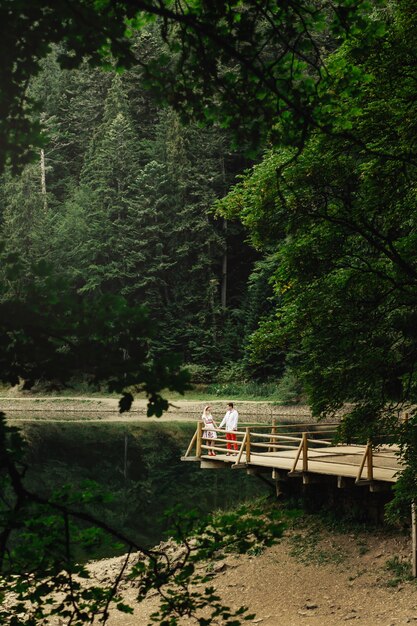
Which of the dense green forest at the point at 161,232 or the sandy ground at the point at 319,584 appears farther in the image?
the dense green forest at the point at 161,232

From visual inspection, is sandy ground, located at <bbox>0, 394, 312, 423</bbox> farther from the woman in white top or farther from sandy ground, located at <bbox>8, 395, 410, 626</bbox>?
sandy ground, located at <bbox>8, 395, 410, 626</bbox>

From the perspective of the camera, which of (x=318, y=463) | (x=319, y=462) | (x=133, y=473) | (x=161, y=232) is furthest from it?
(x=161, y=232)

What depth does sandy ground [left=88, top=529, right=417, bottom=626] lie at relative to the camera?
11227 millimetres

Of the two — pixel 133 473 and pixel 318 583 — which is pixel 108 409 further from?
pixel 318 583

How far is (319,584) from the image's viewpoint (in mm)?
12516

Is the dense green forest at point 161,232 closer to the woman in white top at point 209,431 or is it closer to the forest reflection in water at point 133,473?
the forest reflection in water at point 133,473

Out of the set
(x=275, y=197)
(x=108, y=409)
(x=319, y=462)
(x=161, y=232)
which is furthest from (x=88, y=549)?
(x=161, y=232)

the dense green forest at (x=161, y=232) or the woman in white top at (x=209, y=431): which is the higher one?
the dense green forest at (x=161, y=232)

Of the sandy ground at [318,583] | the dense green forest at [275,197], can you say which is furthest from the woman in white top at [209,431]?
the dense green forest at [275,197]

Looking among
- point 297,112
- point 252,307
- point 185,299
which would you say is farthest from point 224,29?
point 185,299

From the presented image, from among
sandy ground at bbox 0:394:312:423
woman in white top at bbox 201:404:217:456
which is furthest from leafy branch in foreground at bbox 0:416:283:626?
sandy ground at bbox 0:394:312:423

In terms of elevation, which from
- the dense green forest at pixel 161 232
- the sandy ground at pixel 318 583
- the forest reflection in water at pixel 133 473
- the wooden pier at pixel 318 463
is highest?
the dense green forest at pixel 161 232

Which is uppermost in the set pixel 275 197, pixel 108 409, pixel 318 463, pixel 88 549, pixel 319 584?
pixel 275 197

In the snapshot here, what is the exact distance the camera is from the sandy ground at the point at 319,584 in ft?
36.8
